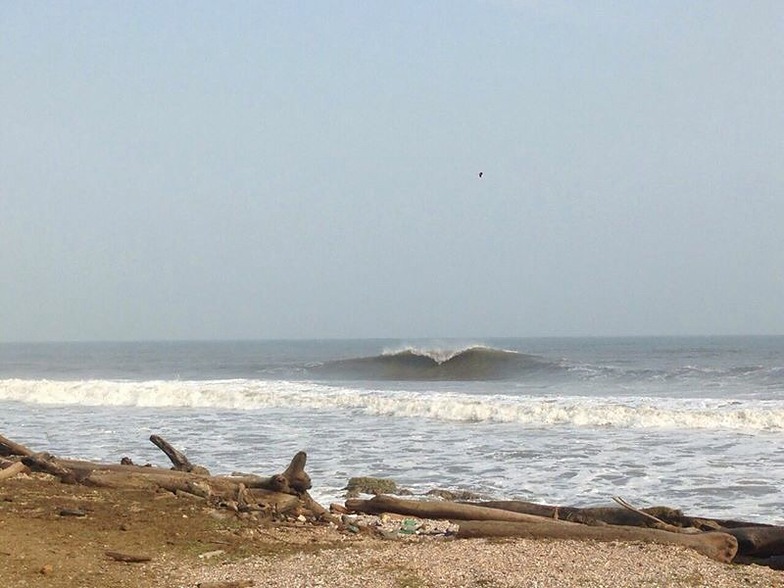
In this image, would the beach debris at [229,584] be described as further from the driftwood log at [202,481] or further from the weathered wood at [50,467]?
the weathered wood at [50,467]

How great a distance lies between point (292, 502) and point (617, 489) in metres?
4.46

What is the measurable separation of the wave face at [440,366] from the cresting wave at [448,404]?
557 inches

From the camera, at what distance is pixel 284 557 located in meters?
6.61

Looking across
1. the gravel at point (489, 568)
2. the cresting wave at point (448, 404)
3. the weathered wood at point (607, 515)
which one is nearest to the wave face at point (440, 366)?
the cresting wave at point (448, 404)

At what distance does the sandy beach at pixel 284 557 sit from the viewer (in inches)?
232

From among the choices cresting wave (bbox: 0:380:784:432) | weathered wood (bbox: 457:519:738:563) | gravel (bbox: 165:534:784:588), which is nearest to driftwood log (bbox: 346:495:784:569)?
weathered wood (bbox: 457:519:738:563)

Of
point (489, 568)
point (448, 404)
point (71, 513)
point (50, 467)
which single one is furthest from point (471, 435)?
point (489, 568)

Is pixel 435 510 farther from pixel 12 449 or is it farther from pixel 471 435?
pixel 471 435

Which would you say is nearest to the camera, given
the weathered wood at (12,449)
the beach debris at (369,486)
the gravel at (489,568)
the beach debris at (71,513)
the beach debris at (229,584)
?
the beach debris at (229,584)

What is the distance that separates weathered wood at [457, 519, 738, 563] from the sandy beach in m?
0.17

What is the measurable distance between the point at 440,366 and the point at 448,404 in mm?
23770

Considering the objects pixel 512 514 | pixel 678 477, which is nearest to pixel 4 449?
pixel 512 514

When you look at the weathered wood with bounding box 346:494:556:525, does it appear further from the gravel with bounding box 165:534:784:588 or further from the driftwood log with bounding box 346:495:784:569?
the gravel with bounding box 165:534:784:588

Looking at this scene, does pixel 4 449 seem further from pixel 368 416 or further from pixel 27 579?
pixel 368 416
